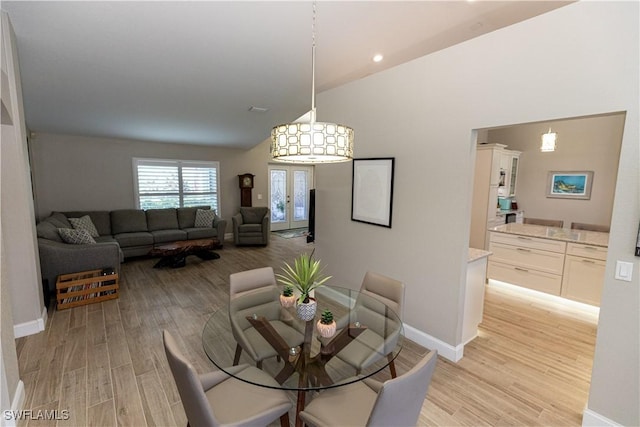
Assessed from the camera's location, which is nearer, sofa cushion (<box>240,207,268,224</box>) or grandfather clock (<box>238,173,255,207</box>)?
sofa cushion (<box>240,207,268,224</box>)

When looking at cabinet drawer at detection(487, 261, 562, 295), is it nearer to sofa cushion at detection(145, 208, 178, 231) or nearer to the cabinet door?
the cabinet door

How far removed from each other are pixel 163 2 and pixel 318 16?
116 cm

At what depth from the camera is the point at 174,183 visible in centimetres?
671

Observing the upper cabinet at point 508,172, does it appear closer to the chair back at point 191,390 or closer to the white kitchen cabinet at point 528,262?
the white kitchen cabinet at point 528,262

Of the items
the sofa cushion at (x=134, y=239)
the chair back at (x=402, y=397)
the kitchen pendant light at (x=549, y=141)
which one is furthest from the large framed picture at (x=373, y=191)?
the sofa cushion at (x=134, y=239)

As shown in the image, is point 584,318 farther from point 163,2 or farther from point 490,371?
point 163,2

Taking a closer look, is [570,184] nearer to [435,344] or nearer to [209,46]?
[435,344]

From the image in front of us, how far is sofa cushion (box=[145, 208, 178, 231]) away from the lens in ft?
19.7

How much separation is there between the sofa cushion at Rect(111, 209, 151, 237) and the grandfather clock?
89.6 inches

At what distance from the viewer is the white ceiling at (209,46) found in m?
2.23

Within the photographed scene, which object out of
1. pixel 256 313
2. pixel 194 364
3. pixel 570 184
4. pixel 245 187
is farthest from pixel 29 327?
pixel 570 184

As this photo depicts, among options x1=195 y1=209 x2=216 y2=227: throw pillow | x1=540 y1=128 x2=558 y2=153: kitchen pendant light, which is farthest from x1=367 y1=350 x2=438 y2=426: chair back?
x1=195 y1=209 x2=216 y2=227: throw pillow

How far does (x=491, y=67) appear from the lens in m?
2.18

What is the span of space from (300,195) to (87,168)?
531cm
